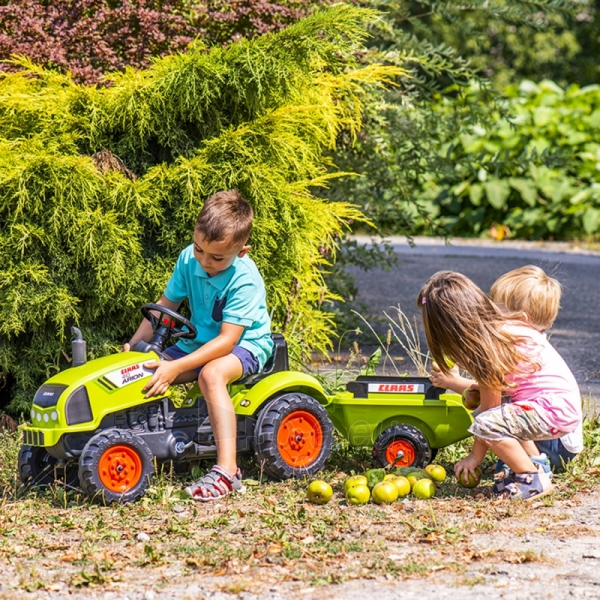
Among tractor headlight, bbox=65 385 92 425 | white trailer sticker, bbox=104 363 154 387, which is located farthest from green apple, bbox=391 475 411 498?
tractor headlight, bbox=65 385 92 425

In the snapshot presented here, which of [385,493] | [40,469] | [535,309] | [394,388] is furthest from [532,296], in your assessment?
[40,469]

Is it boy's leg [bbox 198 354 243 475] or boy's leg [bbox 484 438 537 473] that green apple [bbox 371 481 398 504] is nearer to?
A: boy's leg [bbox 484 438 537 473]

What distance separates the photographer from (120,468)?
416cm

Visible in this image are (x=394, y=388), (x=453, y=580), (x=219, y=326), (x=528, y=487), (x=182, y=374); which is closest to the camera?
(x=453, y=580)

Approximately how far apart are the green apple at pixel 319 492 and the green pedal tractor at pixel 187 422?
355 mm

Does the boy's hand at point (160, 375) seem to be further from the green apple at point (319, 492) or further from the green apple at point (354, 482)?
the green apple at point (354, 482)

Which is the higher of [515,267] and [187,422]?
[515,267]

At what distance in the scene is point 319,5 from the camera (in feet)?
21.5

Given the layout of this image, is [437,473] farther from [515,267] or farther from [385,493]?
[515,267]

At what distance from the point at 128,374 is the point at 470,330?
148cm

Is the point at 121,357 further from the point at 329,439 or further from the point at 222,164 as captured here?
the point at 222,164

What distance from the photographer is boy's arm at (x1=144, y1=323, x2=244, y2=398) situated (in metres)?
4.27

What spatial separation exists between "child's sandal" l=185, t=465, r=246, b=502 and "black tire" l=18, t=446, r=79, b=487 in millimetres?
565

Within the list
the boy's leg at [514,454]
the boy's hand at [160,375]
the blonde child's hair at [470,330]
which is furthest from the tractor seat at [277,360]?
the boy's leg at [514,454]
